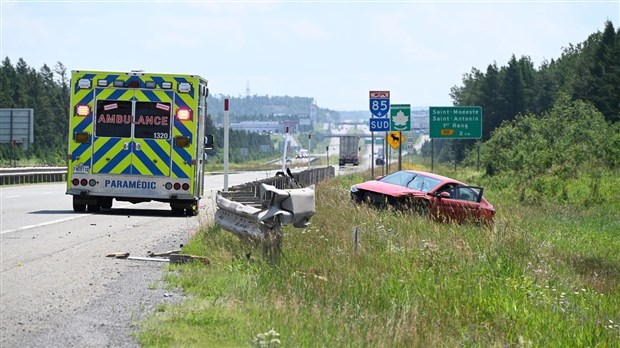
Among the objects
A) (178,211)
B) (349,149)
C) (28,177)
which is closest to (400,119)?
(178,211)

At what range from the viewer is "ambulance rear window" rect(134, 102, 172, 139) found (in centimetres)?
2278

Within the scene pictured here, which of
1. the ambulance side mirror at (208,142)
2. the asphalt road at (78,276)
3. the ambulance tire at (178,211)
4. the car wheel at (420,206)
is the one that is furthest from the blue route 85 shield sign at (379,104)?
the asphalt road at (78,276)

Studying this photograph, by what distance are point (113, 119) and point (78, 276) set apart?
35.5 feet

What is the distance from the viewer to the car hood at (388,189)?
24.3m

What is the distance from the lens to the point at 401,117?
37.3 meters

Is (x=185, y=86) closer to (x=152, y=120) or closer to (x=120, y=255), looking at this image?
(x=152, y=120)

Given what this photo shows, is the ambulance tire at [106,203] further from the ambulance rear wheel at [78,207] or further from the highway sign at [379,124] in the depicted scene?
the highway sign at [379,124]

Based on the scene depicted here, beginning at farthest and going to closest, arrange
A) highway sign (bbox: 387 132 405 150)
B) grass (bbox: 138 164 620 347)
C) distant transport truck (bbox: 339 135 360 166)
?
distant transport truck (bbox: 339 135 360 166) < highway sign (bbox: 387 132 405 150) < grass (bbox: 138 164 620 347)

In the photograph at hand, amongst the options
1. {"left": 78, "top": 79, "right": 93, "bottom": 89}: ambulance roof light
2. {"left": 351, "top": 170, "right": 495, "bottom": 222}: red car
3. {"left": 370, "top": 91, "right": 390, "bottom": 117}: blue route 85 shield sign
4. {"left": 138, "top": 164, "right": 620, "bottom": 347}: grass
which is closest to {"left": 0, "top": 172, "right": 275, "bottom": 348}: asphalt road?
{"left": 138, "top": 164, "right": 620, "bottom": 347}: grass

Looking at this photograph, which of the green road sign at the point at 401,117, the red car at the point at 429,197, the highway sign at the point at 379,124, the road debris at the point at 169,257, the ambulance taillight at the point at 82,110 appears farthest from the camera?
the green road sign at the point at 401,117

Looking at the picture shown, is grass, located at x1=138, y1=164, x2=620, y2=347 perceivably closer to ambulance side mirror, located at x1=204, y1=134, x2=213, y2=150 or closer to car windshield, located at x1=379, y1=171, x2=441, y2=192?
car windshield, located at x1=379, y1=171, x2=441, y2=192


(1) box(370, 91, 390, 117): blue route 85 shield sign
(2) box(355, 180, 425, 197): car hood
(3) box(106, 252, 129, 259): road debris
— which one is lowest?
(3) box(106, 252, 129, 259): road debris

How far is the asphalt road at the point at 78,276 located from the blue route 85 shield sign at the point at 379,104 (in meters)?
10.8

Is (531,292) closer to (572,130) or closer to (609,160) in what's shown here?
(609,160)
